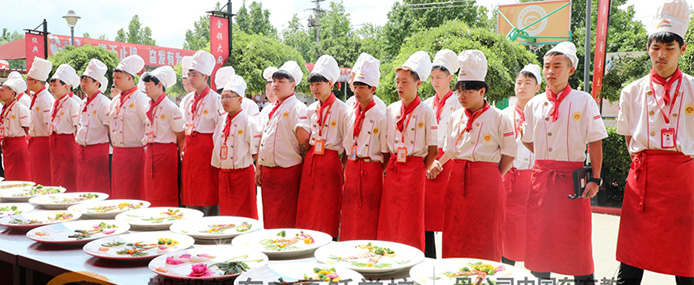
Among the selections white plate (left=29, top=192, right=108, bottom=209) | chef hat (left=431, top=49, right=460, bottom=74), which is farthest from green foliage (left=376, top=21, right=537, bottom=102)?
white plate (left=29, top=192, right=108, bottom=209)

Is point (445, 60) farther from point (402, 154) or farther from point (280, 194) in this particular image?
point (280, 194)

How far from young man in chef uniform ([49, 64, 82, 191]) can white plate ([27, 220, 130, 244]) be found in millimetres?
3470

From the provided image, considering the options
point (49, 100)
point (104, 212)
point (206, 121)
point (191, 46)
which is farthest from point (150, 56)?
point (191, 46)

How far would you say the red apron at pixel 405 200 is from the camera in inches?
128

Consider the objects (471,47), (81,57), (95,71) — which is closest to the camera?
(95,71)

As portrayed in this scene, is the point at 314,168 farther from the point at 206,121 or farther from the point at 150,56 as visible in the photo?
the point at 150,56

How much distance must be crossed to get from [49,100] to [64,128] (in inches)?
21.5

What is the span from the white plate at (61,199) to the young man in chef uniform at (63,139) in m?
2.63

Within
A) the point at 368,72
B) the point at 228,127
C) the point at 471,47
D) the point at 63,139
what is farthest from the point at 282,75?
the point at 471,47

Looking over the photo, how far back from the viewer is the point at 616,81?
6.91 m

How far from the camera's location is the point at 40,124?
5.68 m

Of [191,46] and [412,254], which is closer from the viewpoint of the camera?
[412,254]

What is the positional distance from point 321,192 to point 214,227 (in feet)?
4.53

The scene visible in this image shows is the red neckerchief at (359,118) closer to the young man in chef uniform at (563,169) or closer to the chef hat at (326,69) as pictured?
the chef hat at (326,69)
